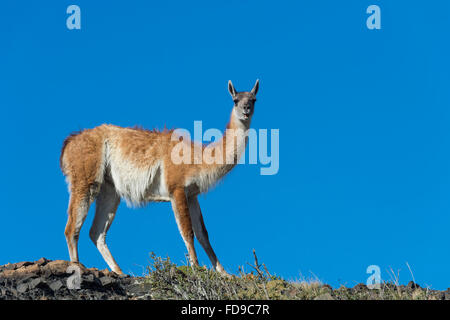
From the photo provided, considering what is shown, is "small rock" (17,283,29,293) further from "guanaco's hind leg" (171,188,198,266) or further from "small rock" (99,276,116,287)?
"guanaco's hind leg" (171,188,198,266)

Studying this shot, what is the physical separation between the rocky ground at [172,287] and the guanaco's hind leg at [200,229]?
2173mm

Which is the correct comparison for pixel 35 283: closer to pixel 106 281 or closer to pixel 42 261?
pixel 106 281

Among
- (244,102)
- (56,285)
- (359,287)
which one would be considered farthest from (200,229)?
(359,287)

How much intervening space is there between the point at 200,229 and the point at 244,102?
3314mm

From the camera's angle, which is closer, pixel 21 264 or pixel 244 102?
pixel 21 264

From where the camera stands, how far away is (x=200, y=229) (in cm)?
1390

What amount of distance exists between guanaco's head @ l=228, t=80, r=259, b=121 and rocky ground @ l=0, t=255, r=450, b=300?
4108 millimetres

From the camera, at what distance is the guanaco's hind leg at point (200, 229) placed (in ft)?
44.6

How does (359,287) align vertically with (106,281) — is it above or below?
below

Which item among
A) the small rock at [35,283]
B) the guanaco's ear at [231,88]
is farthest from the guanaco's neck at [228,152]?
the small rock at [35,283]

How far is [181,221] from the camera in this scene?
13.3m
